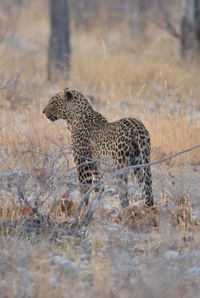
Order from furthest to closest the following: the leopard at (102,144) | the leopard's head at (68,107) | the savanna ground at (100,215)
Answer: the leopard's head at (68,107)
the leopard at (102,144)
the savanna ground at (100,215)

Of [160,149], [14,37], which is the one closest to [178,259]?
[160,149]

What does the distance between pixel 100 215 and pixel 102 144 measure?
2.85ft

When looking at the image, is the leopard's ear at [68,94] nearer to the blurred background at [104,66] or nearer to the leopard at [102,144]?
the leopard at [102,144]

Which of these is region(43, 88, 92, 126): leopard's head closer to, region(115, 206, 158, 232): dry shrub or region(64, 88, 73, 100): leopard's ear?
region(64, 88, 73, 100): leopard's ear

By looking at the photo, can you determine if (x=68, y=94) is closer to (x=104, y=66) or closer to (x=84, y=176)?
(x=84, y=176)

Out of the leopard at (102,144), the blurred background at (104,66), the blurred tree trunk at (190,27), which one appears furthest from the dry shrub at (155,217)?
the blurred tree trunk at (190,27)

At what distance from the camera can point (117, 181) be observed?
706 cm

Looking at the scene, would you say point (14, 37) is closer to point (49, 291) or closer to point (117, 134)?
point (117, 134)

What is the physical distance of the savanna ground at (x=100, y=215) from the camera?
17.7 feet

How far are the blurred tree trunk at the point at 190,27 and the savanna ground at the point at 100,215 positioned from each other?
110 inches

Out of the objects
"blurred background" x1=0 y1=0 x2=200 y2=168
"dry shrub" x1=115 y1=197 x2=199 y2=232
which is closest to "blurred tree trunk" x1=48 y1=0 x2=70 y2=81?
"blurred background" x1=0 y1=0 x2=200 y2=168

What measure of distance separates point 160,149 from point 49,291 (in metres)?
4.49

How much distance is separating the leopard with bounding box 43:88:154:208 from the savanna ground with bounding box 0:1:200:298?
0.14 meters

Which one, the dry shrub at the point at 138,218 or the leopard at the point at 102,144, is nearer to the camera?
the dry shrub at the point at 138,218
